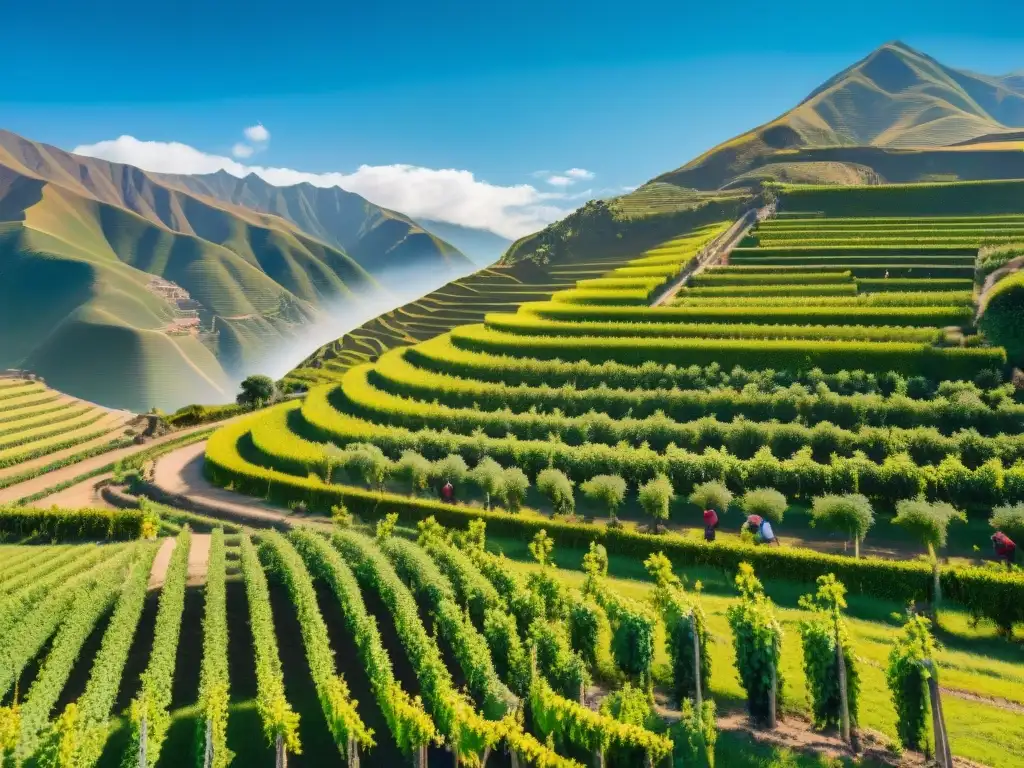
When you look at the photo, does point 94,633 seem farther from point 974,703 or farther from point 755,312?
point 755,312

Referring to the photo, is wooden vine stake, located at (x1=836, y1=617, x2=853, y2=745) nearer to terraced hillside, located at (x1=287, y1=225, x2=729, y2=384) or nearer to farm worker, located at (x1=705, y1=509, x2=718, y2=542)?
farm worker, located at (x1=705, y1=509, x2=718, y2=542)

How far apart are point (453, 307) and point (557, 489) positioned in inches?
3165

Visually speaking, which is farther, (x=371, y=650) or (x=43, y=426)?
(x=43, y=426)

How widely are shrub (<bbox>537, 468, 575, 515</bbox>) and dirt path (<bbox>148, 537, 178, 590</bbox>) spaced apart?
18213mm

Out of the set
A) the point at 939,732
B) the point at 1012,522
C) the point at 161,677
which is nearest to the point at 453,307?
the point at 1012,522

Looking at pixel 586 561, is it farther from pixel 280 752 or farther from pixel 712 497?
pixel 712 497

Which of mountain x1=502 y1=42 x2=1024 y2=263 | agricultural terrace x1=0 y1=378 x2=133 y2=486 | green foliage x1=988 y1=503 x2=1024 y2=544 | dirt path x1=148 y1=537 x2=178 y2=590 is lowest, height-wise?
green foliage x1=988 y1=503 x2=1024 y2=544

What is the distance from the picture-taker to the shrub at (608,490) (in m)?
33.1

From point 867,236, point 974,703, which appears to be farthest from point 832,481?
point 867,236

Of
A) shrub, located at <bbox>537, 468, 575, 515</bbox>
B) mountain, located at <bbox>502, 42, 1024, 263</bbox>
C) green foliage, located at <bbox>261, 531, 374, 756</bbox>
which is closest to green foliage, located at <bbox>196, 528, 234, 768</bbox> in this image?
green foliage, located at <bbox>261, 531, 374, 756</bbox>

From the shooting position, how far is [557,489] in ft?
111

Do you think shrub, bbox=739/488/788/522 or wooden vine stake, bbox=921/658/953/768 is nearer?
wooden vine stake, bbox=921/658/953/768

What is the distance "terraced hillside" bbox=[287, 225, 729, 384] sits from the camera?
10356 centimetres

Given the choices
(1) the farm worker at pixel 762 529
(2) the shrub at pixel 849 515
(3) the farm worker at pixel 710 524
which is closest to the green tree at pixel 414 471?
(3) the farm worker at pixel 710 524
